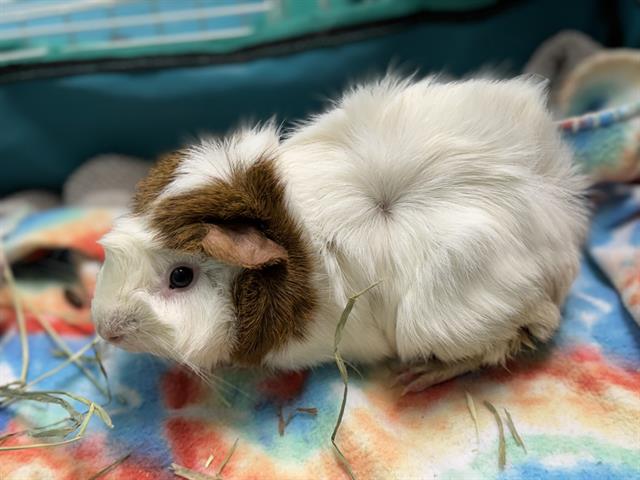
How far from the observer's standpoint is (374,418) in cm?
108

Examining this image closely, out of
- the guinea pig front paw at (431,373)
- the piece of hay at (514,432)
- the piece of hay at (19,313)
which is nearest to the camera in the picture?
the piece of hay at (514,432)

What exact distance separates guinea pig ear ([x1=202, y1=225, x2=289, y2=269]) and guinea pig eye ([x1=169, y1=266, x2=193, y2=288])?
98mm

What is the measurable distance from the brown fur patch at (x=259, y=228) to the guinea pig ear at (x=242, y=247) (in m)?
0.02

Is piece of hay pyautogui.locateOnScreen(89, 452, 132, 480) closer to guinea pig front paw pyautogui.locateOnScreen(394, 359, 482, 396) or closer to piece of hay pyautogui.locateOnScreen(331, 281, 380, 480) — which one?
piece of hay pyautogui.locateOnScreen(331, 281, 380, 480)

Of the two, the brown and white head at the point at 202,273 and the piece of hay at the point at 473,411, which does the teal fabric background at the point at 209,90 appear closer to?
the brown and white head at the point at 202,273

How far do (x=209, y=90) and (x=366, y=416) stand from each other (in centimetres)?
105

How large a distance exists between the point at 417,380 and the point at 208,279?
0.43m

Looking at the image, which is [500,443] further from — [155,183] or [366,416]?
[155,183]

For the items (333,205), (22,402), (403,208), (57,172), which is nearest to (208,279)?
(333,205)

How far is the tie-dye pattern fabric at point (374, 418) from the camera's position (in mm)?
1010

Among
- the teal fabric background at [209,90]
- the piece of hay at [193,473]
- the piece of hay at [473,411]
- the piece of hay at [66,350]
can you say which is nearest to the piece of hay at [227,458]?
the piece of hay at [193,473]

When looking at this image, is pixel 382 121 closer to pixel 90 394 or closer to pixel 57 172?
pixel 90 394

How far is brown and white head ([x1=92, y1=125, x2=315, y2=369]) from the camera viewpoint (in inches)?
38.7

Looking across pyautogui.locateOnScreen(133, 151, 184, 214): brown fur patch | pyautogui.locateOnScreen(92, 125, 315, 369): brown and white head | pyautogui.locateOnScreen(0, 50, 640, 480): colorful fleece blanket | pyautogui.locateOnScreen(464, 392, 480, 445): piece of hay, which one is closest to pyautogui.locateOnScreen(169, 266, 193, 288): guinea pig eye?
pyautogui.locateOnScreen(92, 125, 315, 369): brown and white head
